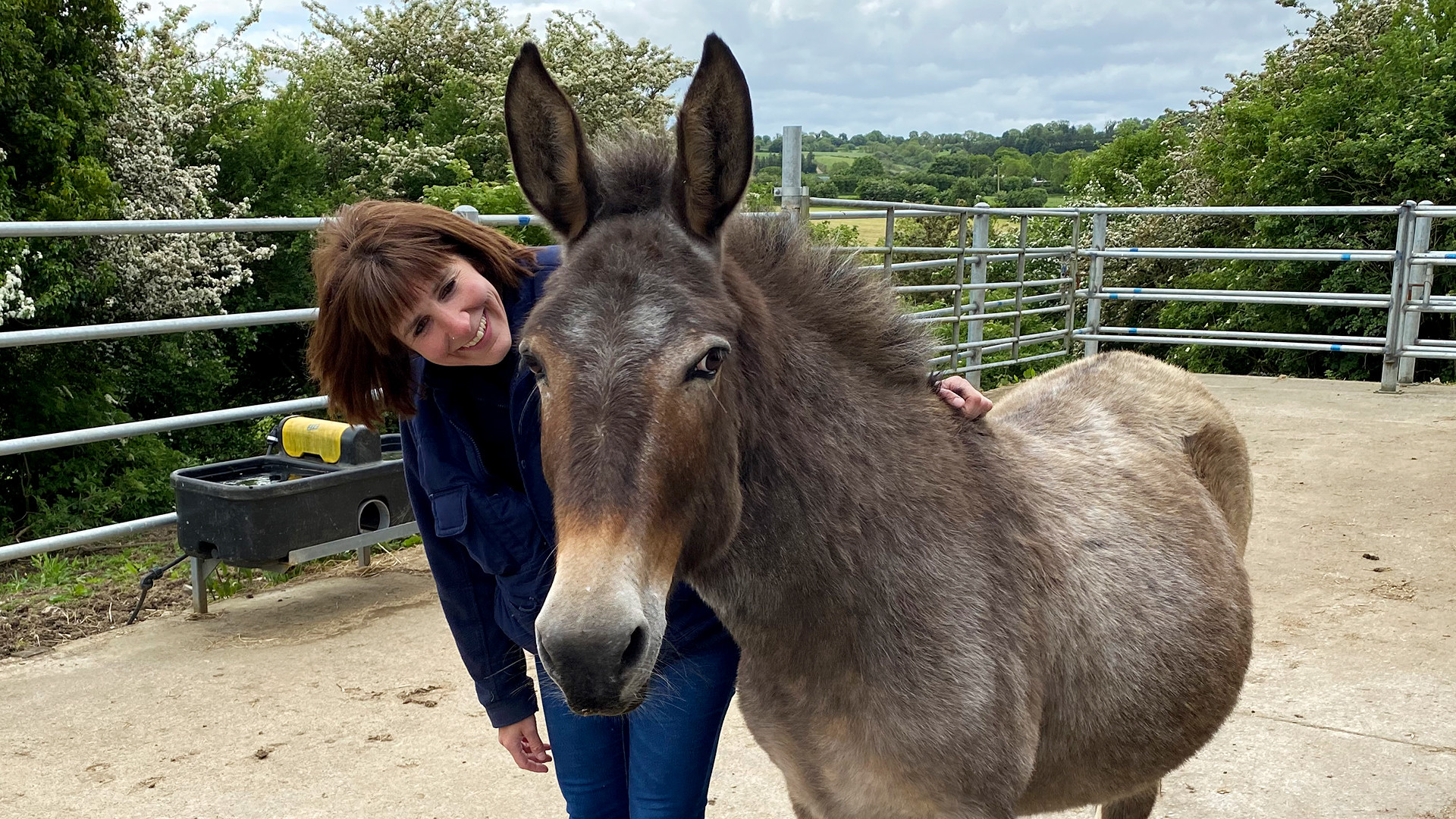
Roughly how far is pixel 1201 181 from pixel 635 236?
1702 cm

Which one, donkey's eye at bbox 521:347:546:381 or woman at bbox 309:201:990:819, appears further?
woman at bbox 309:201:990:819

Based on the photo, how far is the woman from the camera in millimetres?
A: 1884

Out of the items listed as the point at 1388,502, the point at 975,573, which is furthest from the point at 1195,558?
the point at 1388,502

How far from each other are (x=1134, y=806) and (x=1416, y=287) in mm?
8463

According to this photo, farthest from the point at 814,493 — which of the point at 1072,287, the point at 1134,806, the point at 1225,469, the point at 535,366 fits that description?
the point at 1072,287

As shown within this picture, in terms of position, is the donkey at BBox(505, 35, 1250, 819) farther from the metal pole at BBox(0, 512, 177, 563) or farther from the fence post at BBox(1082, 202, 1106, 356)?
the fence post at BBox(1082, 202, 1106, 356)

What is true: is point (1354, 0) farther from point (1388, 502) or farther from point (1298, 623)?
point (1298, 623)

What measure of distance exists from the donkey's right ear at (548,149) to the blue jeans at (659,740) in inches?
33.5

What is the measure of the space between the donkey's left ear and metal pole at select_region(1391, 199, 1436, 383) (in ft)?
31.0

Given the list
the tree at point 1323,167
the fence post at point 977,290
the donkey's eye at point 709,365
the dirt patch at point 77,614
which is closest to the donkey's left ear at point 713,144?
the donkey's eye at point 709,365

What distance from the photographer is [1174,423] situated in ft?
9.70

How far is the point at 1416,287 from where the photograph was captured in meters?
9.16

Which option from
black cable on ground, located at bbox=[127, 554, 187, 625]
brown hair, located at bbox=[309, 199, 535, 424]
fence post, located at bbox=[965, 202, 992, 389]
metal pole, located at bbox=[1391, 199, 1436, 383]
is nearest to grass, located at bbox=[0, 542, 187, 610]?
black cable on ground, located at bbox=[127, 554, 187, 625]

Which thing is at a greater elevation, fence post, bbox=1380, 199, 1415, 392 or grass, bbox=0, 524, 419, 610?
fence post, bbox=1380, 199, 1415, 392
